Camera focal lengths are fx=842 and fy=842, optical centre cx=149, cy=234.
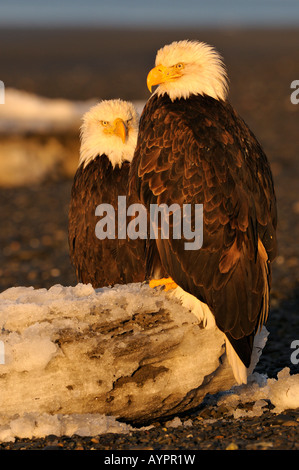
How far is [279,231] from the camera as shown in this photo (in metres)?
12.5

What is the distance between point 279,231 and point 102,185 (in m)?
5.99

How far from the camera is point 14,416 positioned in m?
5.37

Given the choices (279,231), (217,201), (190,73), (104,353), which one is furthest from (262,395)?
(279,231)

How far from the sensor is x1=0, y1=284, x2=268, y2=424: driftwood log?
5340 millimetres

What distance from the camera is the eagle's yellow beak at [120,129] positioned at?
6.98 metres

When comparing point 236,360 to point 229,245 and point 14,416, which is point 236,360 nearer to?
point 229,245

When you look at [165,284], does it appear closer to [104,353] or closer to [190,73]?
[104,353]

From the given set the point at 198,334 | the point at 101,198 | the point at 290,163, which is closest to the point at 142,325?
the point at 198,334

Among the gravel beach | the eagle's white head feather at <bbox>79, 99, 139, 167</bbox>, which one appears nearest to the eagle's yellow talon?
the gravel beach

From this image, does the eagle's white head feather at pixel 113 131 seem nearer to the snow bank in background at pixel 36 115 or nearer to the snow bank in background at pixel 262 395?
the snow bank in background at pixel 262 395

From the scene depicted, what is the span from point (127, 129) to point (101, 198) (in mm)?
660

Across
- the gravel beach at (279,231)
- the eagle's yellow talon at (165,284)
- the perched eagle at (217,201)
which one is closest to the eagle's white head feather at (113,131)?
the perched eagle at (217,201)

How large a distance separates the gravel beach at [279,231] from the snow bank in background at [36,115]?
10.4 inches

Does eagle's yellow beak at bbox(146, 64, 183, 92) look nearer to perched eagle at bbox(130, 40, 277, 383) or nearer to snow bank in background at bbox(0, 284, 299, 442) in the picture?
perched eagle at bbox(130, 40, 277, 383)
